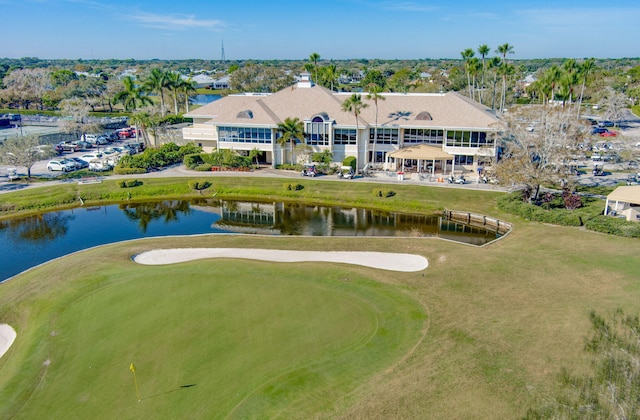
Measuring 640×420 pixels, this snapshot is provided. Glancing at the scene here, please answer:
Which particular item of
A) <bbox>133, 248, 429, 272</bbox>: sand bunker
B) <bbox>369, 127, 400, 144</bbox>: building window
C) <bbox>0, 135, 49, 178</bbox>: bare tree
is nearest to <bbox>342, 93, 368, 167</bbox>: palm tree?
<bbox>369, 127, 400, 144</bbox>: building window

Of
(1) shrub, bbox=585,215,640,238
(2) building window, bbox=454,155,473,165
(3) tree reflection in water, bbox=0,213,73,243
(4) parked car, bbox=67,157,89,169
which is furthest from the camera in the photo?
(4) parked car, bbox=67,157,89,169

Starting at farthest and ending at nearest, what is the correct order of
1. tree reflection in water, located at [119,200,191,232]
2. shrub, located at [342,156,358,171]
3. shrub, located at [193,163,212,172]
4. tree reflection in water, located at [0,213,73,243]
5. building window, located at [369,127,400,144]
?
building window, located at [369,127,400,144] → shrub, located at [193,163,212,172] → shrub, located at [342,156,358,171] → tree reflection in water, located at [119,200,191,232] → tree reflection in water, located at [0,213,73,243]

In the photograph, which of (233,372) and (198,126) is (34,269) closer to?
(233,372)

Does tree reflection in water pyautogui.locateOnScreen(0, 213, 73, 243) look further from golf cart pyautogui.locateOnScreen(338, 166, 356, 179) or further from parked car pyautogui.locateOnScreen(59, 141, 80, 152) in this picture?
golf cart pyautogui.locateOnScreen(338, 166, 356, 179)

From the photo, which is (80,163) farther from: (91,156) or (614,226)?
(614,226)

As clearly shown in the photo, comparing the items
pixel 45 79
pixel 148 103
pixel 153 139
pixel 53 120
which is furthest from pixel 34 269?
pixel 45 79

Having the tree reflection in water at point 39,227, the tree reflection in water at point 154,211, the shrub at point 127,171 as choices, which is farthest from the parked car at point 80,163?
the tree reflection in water at point 39,227

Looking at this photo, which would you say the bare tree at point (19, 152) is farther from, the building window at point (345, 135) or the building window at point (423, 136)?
Answer: the building window at point (423, 136)

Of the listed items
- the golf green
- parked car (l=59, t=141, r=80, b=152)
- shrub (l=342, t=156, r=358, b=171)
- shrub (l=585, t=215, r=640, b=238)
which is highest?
parked car (l=59, t=141, r=80, b=152)
